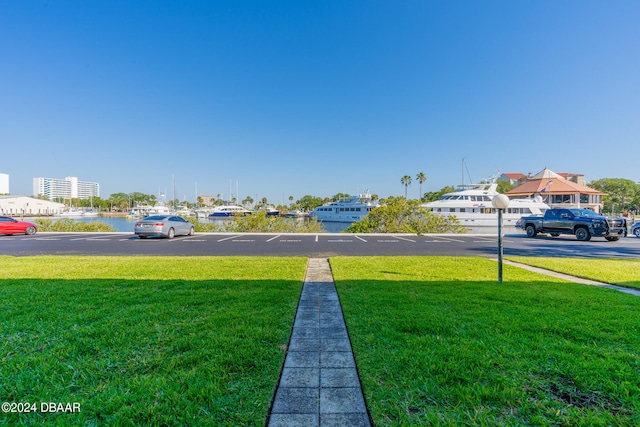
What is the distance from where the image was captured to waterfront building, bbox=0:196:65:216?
257 feet

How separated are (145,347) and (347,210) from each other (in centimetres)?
5314

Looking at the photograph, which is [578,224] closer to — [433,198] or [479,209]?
[479,209]

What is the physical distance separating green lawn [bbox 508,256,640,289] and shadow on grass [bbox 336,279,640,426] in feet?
6.94

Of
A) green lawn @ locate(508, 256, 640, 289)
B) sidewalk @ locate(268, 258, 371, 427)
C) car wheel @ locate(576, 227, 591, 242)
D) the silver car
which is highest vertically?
the silver car

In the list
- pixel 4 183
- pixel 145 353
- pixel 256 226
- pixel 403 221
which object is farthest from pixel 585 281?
pixel 4 183

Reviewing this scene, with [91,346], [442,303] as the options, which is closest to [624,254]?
[442,303]

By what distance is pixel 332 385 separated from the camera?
2.47m

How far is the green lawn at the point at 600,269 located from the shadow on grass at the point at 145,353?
23.3ft

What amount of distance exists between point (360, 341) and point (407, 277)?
372 centimetres

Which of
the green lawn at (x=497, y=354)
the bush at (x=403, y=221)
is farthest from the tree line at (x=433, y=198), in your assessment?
the green lawn at (x=497, y=354)

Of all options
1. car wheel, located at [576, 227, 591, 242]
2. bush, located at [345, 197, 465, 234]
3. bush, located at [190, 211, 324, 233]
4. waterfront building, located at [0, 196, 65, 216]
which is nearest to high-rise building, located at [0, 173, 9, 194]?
waterfront building, located at [0, 196, 65, 216]

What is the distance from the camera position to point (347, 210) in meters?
55.7

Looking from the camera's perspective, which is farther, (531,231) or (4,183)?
(4,183)

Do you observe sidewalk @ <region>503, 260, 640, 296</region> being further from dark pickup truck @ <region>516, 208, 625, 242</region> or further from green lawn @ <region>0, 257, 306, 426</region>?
dark pickup truck @ <region>516, 208, 625, 242</region>
